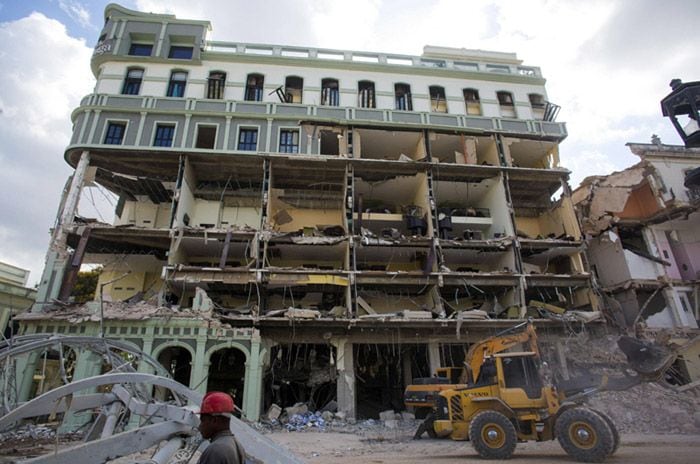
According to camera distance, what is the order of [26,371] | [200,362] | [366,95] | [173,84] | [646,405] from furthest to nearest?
1. [366,95]
2. [173,84]
3. [200,362]
4. [646,405]
5. [26,371]

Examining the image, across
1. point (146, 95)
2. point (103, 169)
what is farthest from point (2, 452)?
point (146, 95)

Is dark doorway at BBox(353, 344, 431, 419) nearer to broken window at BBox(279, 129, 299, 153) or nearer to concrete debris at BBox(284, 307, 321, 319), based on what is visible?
concrete debris at BBox(284, 307, 321, 319)

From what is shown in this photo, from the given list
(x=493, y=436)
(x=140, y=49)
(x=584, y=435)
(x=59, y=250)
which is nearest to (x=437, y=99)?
(x=140, y=49)

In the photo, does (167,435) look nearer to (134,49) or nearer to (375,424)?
(375,424)

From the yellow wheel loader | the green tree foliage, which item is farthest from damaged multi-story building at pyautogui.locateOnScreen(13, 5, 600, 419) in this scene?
the green tree foliage

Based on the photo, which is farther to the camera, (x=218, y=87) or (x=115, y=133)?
(x=218, y=87)

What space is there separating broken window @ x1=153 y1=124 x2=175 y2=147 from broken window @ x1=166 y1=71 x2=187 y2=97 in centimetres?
259

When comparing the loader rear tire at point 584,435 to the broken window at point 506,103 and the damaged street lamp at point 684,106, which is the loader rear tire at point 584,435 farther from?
the broken window at point 506,103

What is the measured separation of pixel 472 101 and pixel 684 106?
70.1ft

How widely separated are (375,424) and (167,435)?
12.7 m

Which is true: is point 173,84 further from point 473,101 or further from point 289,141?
point 473,101

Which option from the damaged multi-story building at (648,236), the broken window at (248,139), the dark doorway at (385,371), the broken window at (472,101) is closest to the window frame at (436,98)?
the broken window at (472,101)

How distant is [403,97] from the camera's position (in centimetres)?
2542

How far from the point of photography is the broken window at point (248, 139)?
22266 mm
